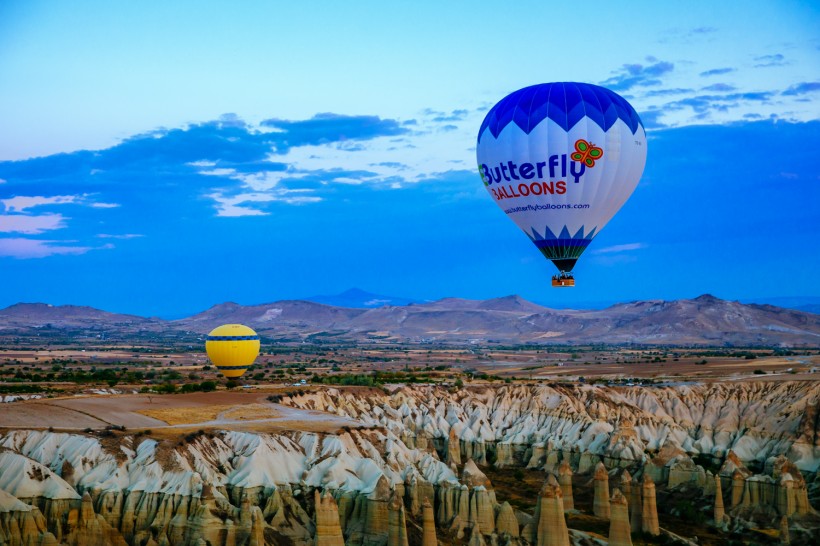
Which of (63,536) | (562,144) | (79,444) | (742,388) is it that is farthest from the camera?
(742,388)

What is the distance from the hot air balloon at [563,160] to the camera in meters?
55.2

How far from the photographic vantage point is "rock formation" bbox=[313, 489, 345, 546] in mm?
38406

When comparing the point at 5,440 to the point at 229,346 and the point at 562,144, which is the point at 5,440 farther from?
the point at 229,346

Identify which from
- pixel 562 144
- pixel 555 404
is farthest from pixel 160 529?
pixel 555 404

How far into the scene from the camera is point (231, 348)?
8606cm

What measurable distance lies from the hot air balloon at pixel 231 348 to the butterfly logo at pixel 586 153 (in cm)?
4024

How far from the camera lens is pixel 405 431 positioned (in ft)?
221

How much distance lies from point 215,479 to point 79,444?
620 centimetres

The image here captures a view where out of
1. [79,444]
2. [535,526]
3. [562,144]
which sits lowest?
[535,526]

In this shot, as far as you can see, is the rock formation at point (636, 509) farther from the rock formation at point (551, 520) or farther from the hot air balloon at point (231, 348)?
the hot air balloon at point (231, 348)

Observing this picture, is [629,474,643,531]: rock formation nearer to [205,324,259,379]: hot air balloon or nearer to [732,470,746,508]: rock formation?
[732,470,746,508]: rock formation

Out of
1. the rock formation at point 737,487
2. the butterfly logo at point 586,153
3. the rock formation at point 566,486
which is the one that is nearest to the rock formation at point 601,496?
the rock formation at point 566,486

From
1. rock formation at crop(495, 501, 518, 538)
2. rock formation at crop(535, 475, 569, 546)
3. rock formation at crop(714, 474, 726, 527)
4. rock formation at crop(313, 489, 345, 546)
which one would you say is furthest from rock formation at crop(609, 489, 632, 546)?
rock formation at crop(313, 489, 345, 546)

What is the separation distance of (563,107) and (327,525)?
27340 mm
